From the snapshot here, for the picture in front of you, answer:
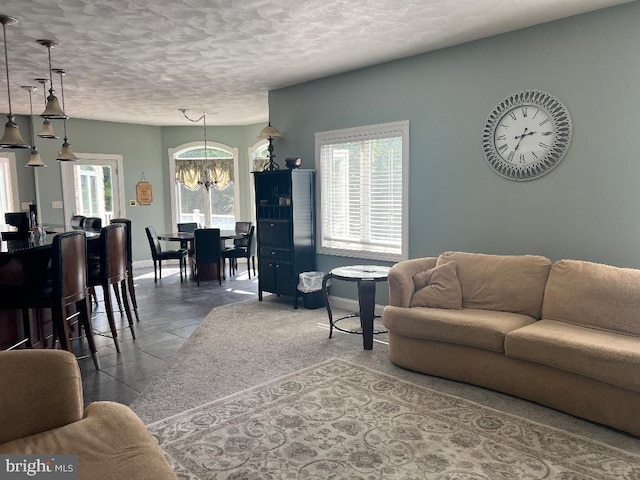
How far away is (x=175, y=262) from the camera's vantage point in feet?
33.0

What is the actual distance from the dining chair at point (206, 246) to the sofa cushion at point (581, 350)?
5.21 m

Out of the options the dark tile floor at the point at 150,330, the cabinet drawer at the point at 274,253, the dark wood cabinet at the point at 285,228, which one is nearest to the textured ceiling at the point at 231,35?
the dark wood cabinet at the point at 285,228

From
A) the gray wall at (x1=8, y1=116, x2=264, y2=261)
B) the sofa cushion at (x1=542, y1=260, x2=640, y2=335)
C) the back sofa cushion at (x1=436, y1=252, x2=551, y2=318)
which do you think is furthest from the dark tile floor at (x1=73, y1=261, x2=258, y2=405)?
the sofa cushion at (x1=542, y1=260, x2=640, y2=335)

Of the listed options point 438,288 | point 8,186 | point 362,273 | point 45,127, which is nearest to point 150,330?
point 362,273

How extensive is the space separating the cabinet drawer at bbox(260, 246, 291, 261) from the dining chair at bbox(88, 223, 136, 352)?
1.75 meters

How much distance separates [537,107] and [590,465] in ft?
9.13

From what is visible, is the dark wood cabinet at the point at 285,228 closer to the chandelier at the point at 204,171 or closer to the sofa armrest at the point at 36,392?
the chandelier at the point at 204,171

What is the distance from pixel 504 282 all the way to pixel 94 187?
7723mm

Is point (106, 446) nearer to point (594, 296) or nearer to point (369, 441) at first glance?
point (369, 441)

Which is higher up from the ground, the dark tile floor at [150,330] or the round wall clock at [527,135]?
the round wall clock at [527,135]

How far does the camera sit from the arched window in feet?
31.6

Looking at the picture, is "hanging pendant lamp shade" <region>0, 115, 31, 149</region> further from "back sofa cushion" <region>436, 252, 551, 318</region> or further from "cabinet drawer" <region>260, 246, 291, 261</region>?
"back sofa cushion" <region>436, 252, 551, 318</region>

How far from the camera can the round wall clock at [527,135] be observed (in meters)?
3.93

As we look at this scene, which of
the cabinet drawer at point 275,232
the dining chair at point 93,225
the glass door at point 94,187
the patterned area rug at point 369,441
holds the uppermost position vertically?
the glass door at point 94,187
